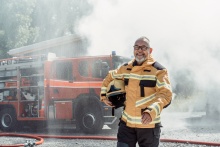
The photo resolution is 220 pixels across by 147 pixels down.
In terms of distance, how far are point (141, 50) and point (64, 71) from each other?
617cm

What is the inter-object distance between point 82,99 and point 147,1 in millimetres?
6275

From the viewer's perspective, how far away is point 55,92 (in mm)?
9133

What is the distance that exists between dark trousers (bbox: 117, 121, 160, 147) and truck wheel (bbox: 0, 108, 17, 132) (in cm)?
742

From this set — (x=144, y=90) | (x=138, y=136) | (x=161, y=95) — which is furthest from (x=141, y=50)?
(x=138, y=136)

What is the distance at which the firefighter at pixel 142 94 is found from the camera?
309cm

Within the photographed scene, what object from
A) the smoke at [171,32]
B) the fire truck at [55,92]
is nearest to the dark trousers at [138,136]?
the fire truck at [55,92]

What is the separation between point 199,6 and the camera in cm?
1200

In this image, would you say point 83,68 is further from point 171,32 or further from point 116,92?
point 116,92

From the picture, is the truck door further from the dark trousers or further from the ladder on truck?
the dark trousers

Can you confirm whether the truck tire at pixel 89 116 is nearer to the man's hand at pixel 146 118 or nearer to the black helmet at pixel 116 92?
the black helmet at pixel 116 92

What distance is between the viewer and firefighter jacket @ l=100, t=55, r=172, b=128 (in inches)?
119

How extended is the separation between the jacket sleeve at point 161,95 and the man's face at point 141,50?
21 cm

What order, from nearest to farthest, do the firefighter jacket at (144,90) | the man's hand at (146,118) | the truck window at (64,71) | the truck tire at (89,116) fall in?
the man's hand at (146,118), the firefighter jacket at (144,90), the truck tire at (89,116), the truck window at (64,71)

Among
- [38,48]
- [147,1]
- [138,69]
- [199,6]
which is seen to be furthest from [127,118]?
[38,48]
